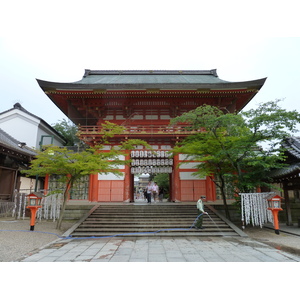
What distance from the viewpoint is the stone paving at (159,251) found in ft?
17.3

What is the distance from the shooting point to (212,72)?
21781mm

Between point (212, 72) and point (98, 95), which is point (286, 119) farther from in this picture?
point (212, 72)

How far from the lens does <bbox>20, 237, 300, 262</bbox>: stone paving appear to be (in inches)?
208

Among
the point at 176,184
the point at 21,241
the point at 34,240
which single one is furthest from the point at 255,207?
the point at 21,241

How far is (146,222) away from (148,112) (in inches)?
338

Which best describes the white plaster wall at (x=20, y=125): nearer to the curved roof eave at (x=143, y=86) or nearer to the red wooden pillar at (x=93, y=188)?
the curved roof eave at (x=143, y=86)

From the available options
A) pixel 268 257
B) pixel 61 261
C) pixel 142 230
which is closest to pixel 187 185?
pixel 142 230

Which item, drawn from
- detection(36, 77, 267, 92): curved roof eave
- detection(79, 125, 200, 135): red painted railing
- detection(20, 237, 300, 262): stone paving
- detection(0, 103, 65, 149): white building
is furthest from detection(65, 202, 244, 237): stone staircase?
detection(0, 103, 65, 149): white building

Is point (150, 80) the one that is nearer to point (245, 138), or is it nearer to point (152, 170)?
point (152, 170)

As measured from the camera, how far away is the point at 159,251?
600cm

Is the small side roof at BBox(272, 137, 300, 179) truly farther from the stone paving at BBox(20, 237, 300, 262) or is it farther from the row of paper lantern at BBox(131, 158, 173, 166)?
the row of paper lantern at BBox(131, 158, 173, 166)

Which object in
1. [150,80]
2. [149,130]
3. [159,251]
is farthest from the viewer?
[150,80]

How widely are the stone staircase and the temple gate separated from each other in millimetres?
2260

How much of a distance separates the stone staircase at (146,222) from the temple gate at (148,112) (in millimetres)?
2260
